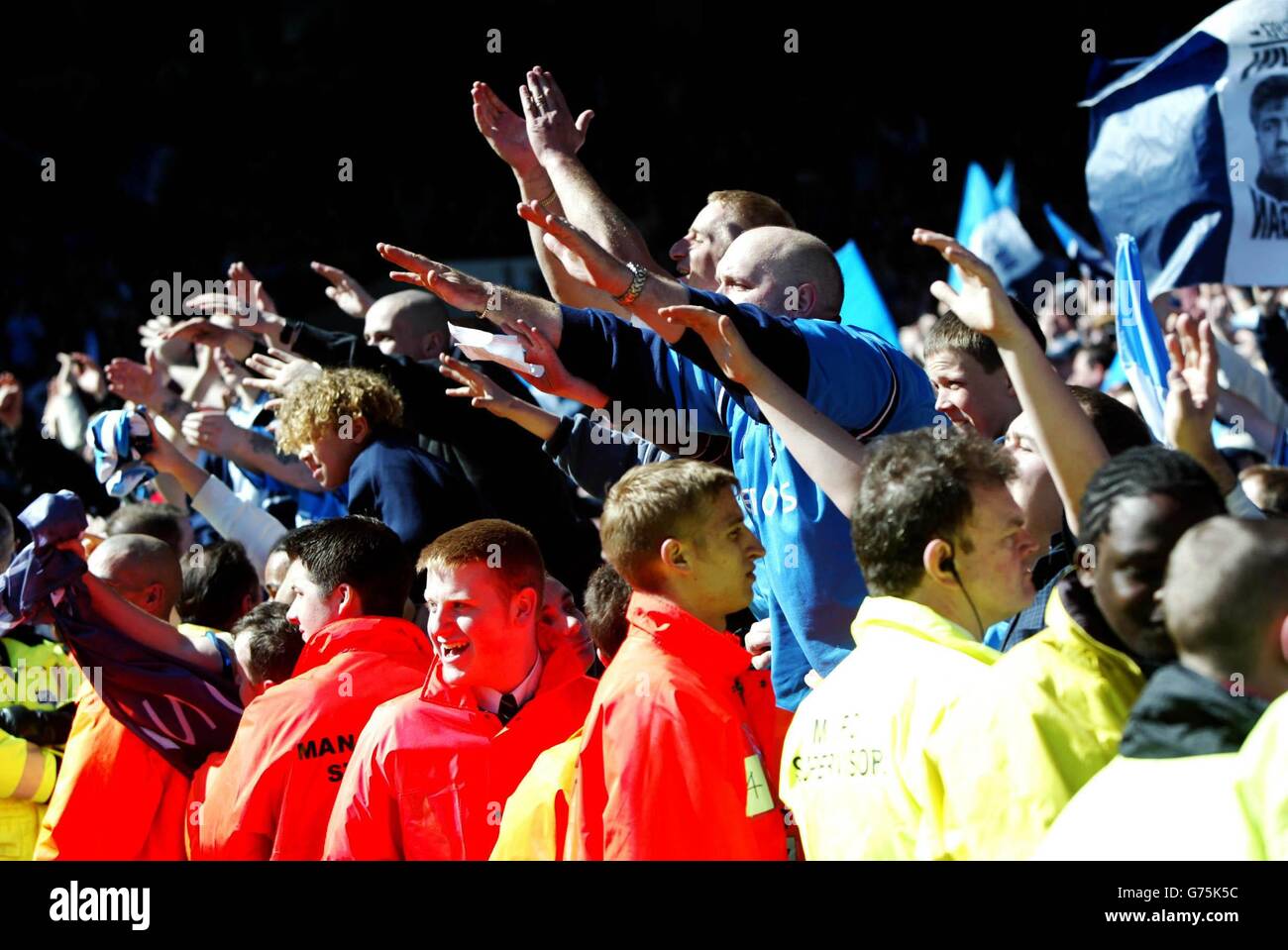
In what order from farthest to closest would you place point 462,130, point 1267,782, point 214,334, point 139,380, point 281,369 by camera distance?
point 462,130
point 139,380
point 214,334
point 281,369
point 1267,782

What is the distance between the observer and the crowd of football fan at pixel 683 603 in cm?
234

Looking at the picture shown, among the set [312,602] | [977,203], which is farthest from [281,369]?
[977,203]

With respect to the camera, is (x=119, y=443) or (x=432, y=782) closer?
(x=432, y=782)

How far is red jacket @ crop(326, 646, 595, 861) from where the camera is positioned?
349 centimetres

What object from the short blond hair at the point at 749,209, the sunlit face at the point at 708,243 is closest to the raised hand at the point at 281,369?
the sunlit face at the point at 708,243

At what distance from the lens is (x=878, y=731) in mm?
2596

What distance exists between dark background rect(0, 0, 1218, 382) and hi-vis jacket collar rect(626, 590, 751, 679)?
1308cm

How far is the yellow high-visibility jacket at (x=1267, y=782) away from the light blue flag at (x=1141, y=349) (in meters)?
2.20

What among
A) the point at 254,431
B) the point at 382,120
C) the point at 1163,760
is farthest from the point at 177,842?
the point at 382,120

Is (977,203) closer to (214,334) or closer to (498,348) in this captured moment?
(214,334)

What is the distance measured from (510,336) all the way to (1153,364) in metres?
1.83

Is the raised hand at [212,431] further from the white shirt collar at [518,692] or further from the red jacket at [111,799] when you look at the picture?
the white shirt collar at [518,692]

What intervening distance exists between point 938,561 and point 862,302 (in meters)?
3.70

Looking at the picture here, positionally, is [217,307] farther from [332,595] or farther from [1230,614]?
[1230,614]
